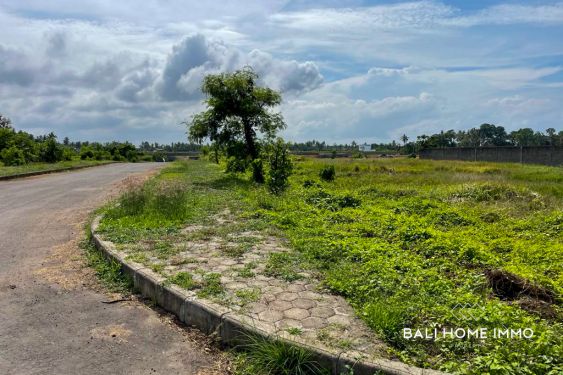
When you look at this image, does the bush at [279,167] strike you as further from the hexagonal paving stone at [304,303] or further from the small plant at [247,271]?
the hexagonal paving stone at [304,303]

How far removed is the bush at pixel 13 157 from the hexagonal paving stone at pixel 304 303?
34.1m

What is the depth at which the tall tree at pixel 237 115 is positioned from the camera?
59.0ft

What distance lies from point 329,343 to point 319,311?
67cm

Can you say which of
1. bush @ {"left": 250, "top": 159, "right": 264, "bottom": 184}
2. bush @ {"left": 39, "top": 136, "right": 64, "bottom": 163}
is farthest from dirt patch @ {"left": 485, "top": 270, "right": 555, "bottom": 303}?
bush @ {"left": 39, "top": 136, "right": 64, "bottom": 163}

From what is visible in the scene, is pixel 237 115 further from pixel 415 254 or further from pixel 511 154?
pixel 511 154

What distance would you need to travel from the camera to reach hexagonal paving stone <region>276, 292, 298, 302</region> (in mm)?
4402

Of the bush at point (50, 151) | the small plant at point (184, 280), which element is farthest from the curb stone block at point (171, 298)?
the bush at point (50, 151)

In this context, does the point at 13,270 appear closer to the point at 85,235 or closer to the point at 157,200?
the point at 85,235

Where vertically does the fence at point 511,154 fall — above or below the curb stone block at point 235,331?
above

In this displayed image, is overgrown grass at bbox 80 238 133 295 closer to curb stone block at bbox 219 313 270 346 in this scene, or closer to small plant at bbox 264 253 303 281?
small plant at bbox 264 253 303 281

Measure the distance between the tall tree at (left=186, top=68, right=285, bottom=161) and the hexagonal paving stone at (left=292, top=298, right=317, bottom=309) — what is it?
14176mm

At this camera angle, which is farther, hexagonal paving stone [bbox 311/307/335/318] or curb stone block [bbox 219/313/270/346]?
hexagonal paving stone [bbox 311/307/335/318]

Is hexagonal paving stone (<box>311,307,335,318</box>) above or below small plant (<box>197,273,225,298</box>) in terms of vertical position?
below

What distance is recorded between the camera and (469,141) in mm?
92062
